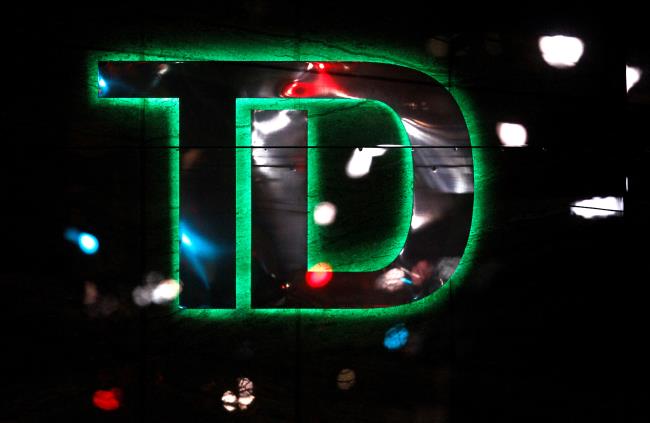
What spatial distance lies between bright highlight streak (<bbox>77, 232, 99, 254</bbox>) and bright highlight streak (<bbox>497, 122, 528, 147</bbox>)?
282 cm

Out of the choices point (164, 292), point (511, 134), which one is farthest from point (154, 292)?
point (511, 134)

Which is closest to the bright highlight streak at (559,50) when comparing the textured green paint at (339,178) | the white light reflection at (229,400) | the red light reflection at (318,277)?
the textured green paint at (339,178)

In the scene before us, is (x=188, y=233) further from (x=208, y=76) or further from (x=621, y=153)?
(x=621, y=153)

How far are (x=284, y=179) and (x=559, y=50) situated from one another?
2.08 metres

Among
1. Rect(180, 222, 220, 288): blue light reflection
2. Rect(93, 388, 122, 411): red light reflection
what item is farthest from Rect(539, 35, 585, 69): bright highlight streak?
Rect(93, 388, 122, 411): red light reflection

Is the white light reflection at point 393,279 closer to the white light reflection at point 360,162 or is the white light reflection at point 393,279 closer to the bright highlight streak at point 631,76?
the white light reflection at point 360,162

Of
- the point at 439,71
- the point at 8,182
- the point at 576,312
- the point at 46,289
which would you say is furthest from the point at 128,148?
the point at 576,312

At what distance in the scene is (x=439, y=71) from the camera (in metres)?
3.83

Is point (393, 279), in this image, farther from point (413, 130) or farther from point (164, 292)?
point (164, 292)

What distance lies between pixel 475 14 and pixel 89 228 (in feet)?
9.81

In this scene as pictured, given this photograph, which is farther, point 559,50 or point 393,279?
point 559,50

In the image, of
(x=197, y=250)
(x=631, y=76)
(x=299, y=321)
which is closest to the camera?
(x=197, y=250)

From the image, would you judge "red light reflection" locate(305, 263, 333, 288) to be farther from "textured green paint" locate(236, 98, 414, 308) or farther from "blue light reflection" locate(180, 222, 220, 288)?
"blue light reflection" locate(180, 222, 220, 288)

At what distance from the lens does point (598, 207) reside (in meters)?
3.82
